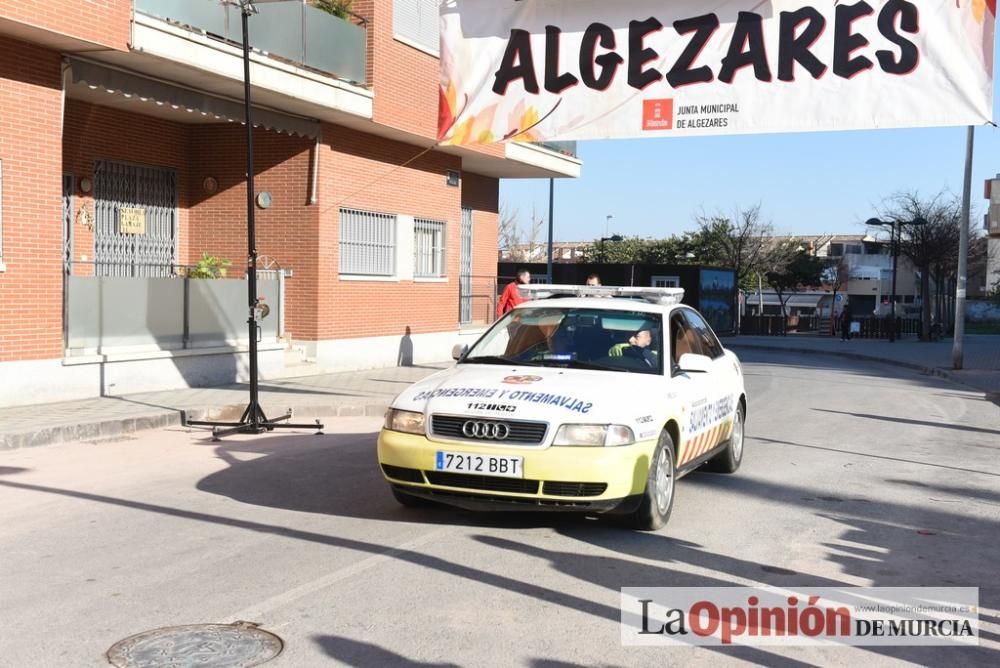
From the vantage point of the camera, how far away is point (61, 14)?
42.9ft

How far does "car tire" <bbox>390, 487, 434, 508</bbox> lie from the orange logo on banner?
5.54 metres

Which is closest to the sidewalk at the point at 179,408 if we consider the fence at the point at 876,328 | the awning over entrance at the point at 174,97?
the awning over entrance at the point at 174,97

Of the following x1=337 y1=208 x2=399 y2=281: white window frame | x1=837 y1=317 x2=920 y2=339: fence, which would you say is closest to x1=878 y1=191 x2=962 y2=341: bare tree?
x1=837 y1=317 x2=920 y2=339: fence

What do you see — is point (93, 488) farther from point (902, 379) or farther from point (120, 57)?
point (902, 379)

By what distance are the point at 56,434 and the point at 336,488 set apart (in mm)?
4358

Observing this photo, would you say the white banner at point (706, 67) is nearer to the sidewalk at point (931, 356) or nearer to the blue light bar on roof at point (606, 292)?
the blue light bar on roof at point (606, 292)

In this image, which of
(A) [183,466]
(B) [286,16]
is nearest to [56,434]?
(A) [183,466]

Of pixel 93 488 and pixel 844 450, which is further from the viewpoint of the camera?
pixel 844 450

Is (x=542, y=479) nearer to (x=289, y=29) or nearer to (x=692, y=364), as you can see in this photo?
(x=692, y=364)

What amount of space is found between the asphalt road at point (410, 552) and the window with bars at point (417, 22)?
11.5 meters

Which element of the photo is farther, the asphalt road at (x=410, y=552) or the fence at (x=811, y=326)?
the fence at (x=811, y=326)

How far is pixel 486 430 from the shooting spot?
6.97 metres

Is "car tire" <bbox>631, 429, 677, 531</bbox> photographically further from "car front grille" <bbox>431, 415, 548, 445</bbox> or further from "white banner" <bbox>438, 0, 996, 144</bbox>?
"white banner" <bbox>438, 0, 996, 144</bbox>

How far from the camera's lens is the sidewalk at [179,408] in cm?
1174
